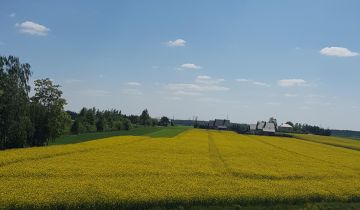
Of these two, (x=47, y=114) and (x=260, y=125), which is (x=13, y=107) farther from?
(x=260, y=125)

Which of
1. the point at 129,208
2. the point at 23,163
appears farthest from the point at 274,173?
the point at 23,163

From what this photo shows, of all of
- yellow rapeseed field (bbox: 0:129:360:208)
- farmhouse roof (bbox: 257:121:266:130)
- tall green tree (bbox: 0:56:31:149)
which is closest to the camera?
yellow rapeseed field (bbox: 0:129:360:208)

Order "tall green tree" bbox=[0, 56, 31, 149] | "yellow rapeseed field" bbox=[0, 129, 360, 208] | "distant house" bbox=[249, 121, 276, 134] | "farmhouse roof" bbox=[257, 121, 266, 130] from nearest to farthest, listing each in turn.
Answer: "yellow rapeseed field" bbox=[0, 129, 360, 208], "tall green tree" bbox=[0, 56, 31, 149], "distant house" bbox=[249, 121, 276, 134], "farmhouse roof" bbox=[257, 121, 266, 130]

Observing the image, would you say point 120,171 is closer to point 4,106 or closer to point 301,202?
point 301,202

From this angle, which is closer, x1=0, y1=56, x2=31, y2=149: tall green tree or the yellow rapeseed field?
the yellow rapeseed field

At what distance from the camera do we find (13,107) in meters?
55.8

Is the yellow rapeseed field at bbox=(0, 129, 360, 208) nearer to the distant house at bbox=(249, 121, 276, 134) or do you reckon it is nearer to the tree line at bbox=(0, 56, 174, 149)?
the tree line at bbox=(0, 56, 174, 149)

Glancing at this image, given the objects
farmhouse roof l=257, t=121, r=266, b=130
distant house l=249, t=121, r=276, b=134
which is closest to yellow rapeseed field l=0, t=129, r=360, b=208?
distant house l=249, t=121, r=276, b=134

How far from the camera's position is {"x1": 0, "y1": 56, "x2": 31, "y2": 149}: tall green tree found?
5472 centimetres

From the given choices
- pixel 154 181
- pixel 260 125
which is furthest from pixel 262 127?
pixel 154 181

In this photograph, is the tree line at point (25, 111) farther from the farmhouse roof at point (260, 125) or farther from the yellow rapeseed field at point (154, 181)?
the farmhouse roof at point (260, 125)

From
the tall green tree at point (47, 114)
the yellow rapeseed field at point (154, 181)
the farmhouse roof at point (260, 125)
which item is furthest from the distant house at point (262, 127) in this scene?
the yellow rapeseed field at point (154, 181)

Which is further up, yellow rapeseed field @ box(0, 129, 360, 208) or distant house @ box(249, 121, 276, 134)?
distant house @ box(249, 121, 276, 134)

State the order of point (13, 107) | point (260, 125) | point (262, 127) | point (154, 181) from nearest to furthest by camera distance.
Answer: point (154, 181)
point (13, 107)
point (262, 127)
point (260, 125)
